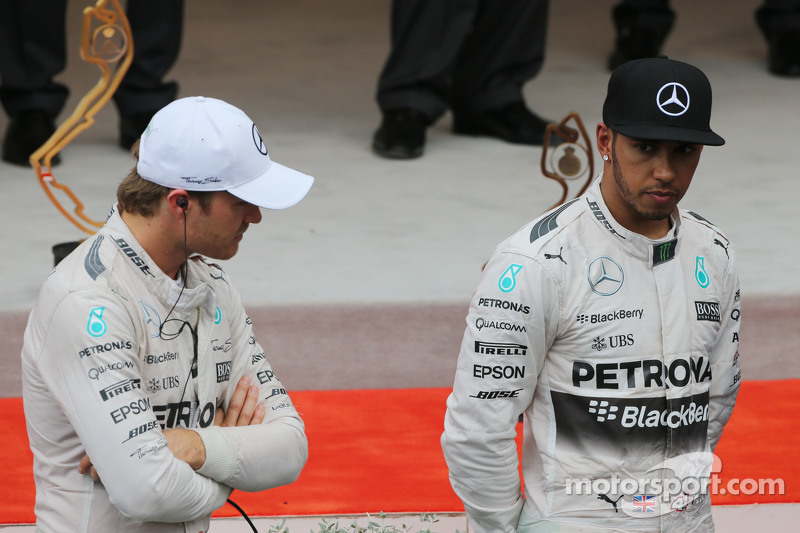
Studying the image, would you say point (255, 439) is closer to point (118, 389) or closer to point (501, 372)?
point (118, 389)

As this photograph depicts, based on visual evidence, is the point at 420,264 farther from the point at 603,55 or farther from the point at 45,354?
the point at 603,55

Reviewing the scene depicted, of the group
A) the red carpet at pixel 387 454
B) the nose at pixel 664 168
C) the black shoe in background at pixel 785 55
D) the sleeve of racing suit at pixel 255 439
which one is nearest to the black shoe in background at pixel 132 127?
Answer: the red carpet at pixel 387 454

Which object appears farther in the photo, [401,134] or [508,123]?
[508,123]

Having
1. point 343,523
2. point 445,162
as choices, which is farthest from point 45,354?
point 445,162

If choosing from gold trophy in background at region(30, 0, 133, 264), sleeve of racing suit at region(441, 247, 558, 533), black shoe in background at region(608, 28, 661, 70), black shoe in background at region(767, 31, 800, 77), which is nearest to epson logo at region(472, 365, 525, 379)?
sleeve of racing suit at region(441, 247, 558, 533)

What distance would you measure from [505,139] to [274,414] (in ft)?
12.8

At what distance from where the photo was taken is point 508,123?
19.0ft

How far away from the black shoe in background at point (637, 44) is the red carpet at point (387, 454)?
3.18 metres

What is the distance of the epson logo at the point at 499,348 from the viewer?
2.04 metres

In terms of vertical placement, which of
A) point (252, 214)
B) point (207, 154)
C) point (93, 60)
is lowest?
point (93, 60)

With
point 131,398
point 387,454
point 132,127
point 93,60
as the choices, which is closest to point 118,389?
point 131,398

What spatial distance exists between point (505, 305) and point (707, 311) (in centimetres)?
41

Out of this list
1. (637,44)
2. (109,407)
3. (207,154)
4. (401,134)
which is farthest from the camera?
(637,44)

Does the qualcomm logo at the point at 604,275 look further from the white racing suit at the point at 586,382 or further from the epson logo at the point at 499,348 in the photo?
the epson logo at the point at 499,348
